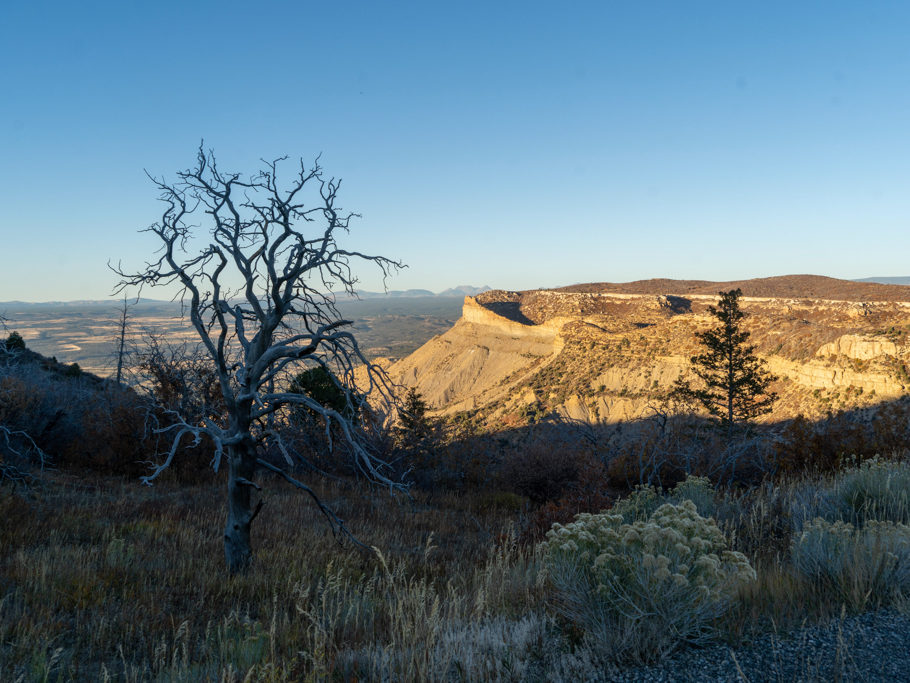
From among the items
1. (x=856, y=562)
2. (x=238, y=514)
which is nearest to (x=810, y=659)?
(x=856, y=562)

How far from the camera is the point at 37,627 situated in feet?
14.4

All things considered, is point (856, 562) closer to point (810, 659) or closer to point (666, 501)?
Answer: point (810, 659)

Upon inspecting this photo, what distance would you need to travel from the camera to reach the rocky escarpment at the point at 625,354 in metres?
30.8

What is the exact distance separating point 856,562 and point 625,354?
45.4 m

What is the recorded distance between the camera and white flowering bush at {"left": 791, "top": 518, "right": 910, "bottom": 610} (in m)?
3.91

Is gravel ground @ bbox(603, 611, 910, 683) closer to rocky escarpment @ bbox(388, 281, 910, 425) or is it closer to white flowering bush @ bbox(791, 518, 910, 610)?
white flowering bush @ bbox(791, 518, 910, 610)

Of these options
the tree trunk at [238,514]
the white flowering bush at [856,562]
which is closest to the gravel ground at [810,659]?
the white flowering bush at [856,562]

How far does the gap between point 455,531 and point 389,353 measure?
121m

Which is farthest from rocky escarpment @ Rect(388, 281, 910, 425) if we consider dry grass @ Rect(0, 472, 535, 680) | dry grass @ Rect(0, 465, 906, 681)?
dry grass @ Rect(0, 472, 535, 680)

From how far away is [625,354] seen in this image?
156 ft

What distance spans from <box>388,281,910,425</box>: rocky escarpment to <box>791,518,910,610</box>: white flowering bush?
85.5 feet

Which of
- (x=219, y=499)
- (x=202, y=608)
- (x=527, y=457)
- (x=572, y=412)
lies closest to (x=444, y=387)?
(x=572, y=412)

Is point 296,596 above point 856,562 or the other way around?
the other way around

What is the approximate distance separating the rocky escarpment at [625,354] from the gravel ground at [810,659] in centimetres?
2745
